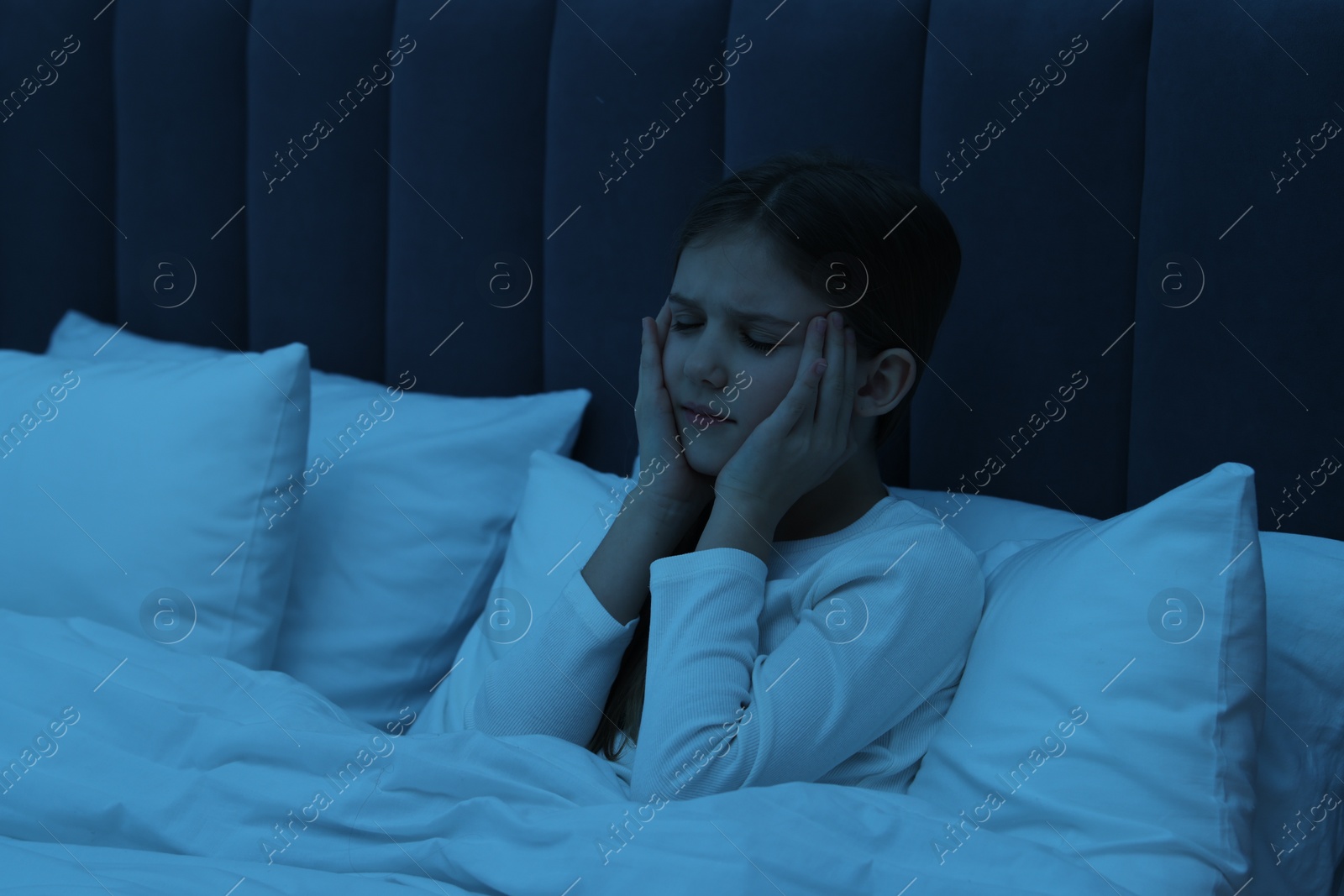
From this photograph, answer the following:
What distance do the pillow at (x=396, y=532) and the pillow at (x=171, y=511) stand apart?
0.05 metres

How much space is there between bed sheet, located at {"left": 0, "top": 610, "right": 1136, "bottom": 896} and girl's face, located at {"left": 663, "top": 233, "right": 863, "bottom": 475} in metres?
0.32

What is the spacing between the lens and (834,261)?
923 millimetres

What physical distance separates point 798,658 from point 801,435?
201 mm

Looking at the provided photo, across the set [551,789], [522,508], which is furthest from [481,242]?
[551,789]

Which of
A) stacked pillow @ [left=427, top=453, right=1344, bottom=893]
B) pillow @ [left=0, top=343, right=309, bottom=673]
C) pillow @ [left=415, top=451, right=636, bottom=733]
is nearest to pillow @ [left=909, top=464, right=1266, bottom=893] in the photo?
stacked pillow @ [left=427, top=453, right=1344, bottom=893]

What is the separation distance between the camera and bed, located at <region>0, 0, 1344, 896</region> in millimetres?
737

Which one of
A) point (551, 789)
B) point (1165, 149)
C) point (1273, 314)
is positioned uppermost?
point (1165, 149)

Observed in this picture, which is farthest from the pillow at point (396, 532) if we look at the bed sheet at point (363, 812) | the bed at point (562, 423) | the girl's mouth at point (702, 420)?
the girl's mouth at point (702, 420)

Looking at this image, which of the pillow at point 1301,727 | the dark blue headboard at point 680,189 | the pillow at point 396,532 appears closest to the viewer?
the pillow at point 1301,727

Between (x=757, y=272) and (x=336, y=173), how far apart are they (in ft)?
2.50

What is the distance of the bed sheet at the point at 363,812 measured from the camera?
0.67 metres

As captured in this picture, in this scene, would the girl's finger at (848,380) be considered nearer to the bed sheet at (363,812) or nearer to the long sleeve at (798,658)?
the long sleeve at (798,658)

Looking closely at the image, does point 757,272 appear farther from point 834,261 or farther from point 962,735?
point 962,735

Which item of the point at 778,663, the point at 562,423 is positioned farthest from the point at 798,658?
the point at 562,423
